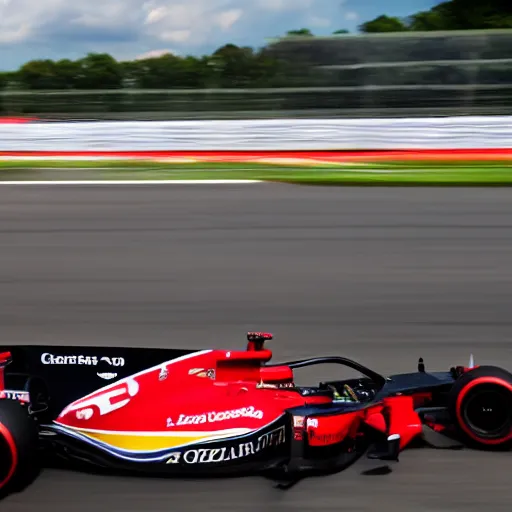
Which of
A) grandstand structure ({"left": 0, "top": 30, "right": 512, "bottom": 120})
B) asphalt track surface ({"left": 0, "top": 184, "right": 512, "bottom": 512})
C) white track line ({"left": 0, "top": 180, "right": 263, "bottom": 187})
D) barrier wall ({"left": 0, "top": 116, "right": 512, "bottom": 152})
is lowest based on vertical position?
asphalt track surface ({"left": 0, "top": 184, "right": 512, "bottom": 512})

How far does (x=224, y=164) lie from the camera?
1228 cm

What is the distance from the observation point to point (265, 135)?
12.9 meters

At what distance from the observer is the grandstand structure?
13.5 metres

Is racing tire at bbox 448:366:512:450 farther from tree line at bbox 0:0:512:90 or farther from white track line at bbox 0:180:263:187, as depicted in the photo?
tree line at bbox 0:0:512:90

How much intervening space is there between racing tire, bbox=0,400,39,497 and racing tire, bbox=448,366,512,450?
1.48 meters

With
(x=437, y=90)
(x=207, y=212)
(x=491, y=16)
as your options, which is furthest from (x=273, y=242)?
(x=491, y=16)

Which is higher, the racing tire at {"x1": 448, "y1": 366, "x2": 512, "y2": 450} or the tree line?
the tree line

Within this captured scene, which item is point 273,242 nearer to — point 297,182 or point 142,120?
point 297,182

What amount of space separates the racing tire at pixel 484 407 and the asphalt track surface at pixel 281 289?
0.08m

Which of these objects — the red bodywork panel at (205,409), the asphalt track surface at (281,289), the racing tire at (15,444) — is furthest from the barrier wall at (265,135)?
the racing tire at (15,444)

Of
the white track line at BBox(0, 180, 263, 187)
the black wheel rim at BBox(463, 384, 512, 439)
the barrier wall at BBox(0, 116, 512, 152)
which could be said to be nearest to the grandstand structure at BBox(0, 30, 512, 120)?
the barrier wall at BBox(0, 116, 512, 152)

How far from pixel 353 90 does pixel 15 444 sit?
11.8 meters

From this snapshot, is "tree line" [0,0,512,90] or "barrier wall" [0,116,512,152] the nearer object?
"barrier wall" [0,116,512,152]

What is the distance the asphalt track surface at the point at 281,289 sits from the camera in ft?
9.55
